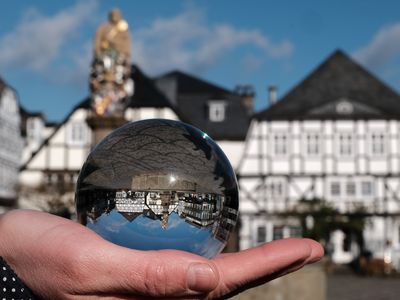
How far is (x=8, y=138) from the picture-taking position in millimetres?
51188

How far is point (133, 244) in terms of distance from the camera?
87.4 inches

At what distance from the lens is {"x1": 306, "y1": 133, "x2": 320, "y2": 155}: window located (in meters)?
39.3

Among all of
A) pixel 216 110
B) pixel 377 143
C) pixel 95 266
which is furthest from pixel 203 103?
pixel 95 266

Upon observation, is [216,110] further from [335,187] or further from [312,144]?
[335,187]

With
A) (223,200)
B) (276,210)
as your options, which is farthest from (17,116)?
(223,200)

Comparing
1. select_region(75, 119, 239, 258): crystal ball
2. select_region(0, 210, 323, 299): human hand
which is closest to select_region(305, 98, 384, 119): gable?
select_region(75, 119, 239, 258): crystal ball

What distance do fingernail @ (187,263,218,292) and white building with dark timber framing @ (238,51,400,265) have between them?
1443 inches

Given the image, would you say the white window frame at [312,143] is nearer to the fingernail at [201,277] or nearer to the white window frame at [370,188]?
the white window frame at [370,188]

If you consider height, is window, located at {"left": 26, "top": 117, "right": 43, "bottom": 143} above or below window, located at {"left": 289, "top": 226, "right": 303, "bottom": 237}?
above

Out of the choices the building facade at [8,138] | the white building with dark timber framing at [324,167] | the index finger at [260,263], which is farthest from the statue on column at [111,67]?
the building facade at [8,138]

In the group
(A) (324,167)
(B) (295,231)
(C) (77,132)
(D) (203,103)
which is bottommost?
(B) (295,231)

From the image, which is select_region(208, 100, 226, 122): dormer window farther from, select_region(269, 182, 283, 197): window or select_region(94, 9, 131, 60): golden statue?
select_region(94, 9, 131, 60): golden statue

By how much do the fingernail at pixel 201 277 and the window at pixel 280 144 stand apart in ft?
123

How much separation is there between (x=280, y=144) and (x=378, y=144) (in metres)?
4.85
